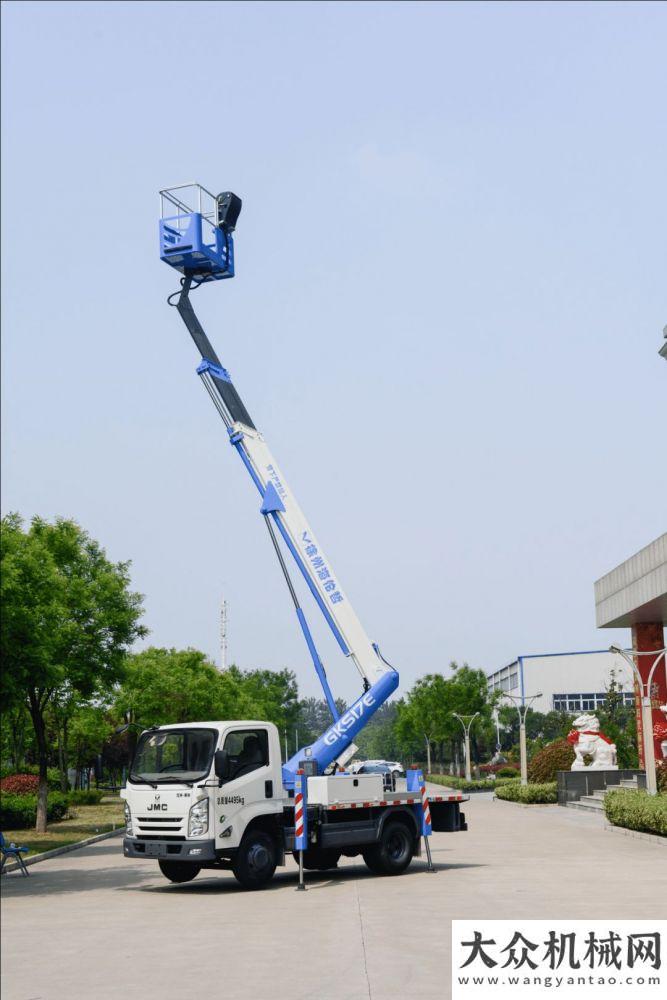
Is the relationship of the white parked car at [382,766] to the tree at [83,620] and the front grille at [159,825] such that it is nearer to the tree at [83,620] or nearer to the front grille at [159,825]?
the front grille at [159,825]

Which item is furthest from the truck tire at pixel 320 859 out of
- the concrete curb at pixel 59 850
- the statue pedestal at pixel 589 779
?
the statue pedestal at pixel 589 779

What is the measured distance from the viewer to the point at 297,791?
15719mm

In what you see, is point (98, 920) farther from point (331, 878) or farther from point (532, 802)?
point (532, 802)

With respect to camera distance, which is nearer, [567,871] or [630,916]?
[630,916]

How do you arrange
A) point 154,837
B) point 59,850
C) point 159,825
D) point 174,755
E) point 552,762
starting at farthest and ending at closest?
point 552,762
point 59,850
point 174,755
point 154,837
point 159,825

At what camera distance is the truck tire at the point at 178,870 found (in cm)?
1611

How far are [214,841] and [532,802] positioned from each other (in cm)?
2672

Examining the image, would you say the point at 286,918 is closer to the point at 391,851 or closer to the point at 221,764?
the point at 221,764

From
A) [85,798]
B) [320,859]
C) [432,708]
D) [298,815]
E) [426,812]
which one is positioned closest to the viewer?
[298,815]

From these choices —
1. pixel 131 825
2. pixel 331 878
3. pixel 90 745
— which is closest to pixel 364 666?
pixel 331 878

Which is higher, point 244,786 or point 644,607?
point 644,607

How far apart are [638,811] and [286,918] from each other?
13551 millimetres

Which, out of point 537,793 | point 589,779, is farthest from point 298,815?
point 537,793

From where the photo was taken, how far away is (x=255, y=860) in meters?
15.4
